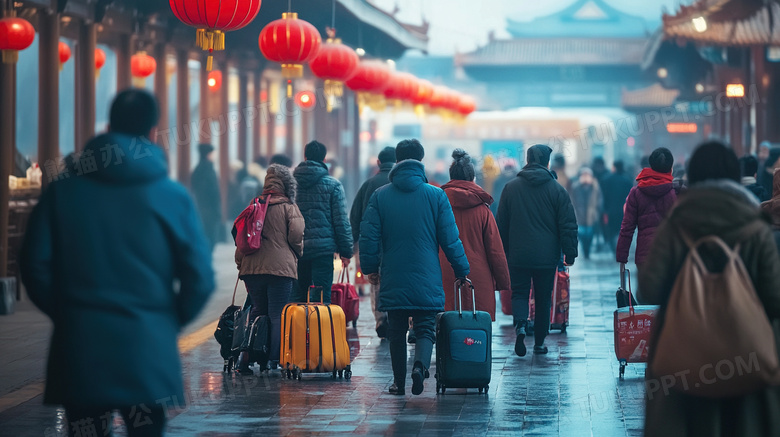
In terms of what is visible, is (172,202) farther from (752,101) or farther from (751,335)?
(752,101)

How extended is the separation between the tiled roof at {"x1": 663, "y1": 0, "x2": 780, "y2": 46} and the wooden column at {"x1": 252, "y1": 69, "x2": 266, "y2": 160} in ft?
29.0

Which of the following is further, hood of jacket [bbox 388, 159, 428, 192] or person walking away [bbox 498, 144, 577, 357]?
person walking away [bbox 498, 144, 577, 357]

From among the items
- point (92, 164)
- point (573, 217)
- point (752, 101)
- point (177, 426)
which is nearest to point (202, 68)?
point (752, 101)

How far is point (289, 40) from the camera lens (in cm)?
1159

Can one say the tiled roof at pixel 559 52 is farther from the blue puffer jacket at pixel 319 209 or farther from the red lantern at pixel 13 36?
the blue puffer jacket at pixel 319 209

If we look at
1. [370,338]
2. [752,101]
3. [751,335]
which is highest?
[752,101]

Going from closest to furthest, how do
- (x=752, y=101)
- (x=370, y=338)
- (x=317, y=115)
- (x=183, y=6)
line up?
(x=183, y=6) < (x=370, y=338) < (x=752, y=101) < (x=317, y=115)

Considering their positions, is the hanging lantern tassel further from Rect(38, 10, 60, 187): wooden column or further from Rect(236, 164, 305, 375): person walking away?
Rect(38, 10, 60, 187): wooden column

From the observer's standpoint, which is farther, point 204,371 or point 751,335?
point 204,371

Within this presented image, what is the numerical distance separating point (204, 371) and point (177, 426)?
6.07 ft

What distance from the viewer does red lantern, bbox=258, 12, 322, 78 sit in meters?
11.6

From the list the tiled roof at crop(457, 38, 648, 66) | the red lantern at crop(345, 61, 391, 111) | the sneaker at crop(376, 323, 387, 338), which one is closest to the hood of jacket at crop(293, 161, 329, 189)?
the sneaker at crop(376, 323, 387, 338)

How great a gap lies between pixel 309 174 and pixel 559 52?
40.2 m

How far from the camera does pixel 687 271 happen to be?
160 inches
